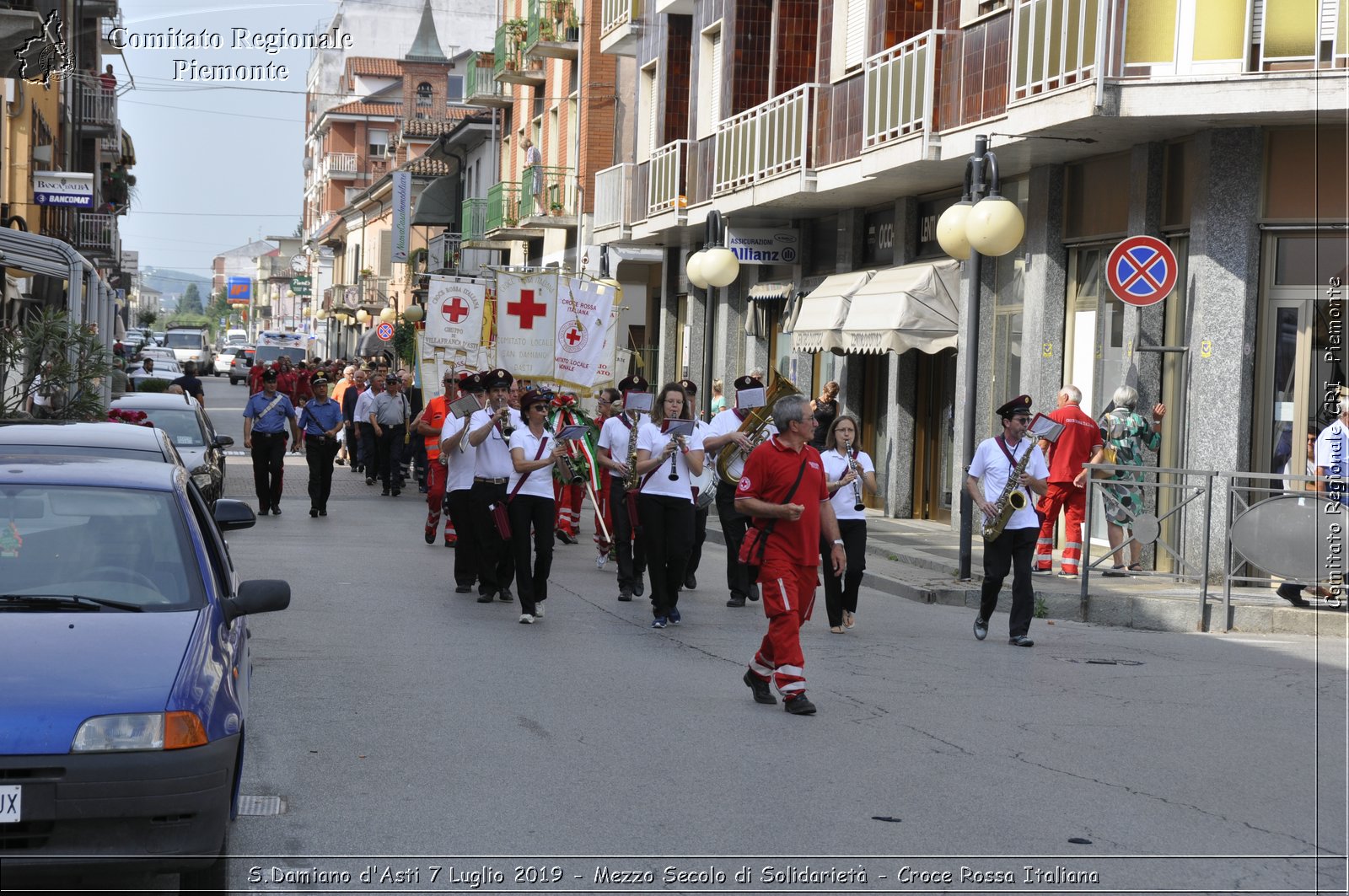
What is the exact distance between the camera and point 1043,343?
18.1 meters

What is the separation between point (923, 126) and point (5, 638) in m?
15.1

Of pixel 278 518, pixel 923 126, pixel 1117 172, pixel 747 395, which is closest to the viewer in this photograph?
pixel 747 395

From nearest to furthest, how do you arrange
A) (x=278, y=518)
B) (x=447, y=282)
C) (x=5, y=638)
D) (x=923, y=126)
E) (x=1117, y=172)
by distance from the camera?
(x=5, y=638), (x=1117, y=172), (x=923, y=126), (x=278, y=518), (x=447, y=282)

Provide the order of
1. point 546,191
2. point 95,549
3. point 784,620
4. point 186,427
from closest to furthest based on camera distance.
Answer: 1. point 95,549
2. point 784,620
3. point 186,427
4. point 546,191

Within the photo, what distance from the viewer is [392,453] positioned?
24.7 metres

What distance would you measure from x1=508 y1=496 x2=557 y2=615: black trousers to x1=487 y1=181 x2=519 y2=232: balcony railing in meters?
→ 30.7

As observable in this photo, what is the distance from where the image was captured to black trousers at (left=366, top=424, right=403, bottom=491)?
24688 mm

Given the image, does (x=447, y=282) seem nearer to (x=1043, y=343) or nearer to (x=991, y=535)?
(x=1043, y=343)

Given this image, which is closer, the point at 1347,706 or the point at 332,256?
the point at 1347,706

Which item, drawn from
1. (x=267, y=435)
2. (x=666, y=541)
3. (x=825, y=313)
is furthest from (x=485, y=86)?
(x=666, y=541)

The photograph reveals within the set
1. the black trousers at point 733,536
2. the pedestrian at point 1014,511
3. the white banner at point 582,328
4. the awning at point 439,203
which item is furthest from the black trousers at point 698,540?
the awning at point 439,203

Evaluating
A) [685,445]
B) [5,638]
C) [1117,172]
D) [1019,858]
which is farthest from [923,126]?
[5,638]

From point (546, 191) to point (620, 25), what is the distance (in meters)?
7.71

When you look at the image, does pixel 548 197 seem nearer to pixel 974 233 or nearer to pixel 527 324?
pixel 527 324
